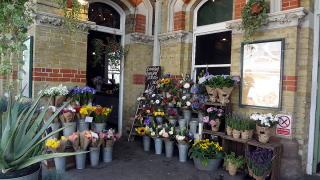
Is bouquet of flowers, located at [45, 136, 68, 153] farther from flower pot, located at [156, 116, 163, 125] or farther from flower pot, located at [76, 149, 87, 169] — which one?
flower pot, located at [156, 116, 163, 125]

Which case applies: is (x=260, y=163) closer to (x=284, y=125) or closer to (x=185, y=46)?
(x=284, y=125)

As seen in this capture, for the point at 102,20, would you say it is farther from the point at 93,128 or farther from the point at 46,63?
the point at 93,128

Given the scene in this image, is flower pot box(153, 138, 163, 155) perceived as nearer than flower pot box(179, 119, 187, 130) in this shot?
Yes

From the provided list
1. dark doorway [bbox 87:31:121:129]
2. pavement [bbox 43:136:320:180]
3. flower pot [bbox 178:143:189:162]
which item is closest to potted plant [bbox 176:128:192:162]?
flower pot [bbox 178:143:189:162]

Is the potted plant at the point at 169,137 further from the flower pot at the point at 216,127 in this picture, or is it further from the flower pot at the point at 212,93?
the flower pot at the point at 212,93

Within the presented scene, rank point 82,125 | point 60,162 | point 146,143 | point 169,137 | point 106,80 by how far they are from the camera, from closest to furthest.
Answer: point 60,162 → point 82,125 → point 169,137 → point 146,143 → point 106,80

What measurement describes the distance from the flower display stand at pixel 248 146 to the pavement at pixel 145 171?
0.44 metres

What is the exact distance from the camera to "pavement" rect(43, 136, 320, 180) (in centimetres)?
407

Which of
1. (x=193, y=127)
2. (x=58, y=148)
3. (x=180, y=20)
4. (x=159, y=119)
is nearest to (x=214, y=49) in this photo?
(x=180, y=20)

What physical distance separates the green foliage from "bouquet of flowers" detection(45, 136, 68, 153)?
2.73m

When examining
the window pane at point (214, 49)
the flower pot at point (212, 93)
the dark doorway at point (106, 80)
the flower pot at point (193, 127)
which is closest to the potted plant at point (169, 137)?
the flower pot at point (193, 127)

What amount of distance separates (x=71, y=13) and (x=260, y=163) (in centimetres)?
430

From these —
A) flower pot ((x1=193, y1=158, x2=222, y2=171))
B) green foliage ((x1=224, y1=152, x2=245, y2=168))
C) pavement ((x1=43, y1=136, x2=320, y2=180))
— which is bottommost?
pavement ((x1=43, y1=136, x2=320, y2=180))

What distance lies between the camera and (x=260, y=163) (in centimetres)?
382
